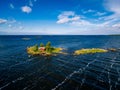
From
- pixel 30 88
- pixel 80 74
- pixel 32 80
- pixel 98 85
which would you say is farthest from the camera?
pixel 80 74

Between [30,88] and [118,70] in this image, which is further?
[118,70]

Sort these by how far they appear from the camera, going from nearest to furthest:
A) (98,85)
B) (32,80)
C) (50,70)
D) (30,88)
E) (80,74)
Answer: (30,88)
(98,85)
(32,80)
(80,74)
(50,70)

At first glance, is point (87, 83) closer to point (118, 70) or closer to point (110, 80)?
point (110, 80)

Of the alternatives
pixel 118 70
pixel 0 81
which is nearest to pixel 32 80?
pixel 0 81

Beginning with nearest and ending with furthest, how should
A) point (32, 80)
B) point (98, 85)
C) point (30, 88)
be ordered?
point (30, 88)
point (98, 85)
point (32, 80)

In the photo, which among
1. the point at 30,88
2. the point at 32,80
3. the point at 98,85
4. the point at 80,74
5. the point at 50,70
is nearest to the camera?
the point at 30,88

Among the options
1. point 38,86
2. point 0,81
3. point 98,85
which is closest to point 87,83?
point 98,85

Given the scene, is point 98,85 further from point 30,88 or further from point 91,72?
point 30,88

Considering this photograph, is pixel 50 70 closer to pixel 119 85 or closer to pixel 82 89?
pixel 82 89

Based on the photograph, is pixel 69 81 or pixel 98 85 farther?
pixel 69 81
